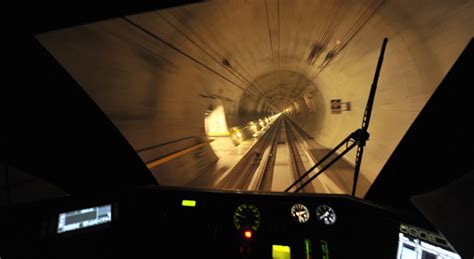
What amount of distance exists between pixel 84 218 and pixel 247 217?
7.37 ft

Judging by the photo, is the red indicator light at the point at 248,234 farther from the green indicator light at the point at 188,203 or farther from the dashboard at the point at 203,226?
the green indicator light at the point at 188,203

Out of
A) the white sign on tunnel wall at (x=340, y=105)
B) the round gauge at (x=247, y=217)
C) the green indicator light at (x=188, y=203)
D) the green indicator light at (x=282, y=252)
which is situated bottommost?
the green indicator light at (x=282, y=252)

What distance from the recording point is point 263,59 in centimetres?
708

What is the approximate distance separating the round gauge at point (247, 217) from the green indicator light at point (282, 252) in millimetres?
387

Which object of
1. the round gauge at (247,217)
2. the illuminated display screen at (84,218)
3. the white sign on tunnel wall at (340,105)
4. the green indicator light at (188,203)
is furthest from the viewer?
the white sign on tunnel wall at (340,105)

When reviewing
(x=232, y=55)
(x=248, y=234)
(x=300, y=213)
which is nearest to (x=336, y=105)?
(x=232, y=55)

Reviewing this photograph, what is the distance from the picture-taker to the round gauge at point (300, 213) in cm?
244

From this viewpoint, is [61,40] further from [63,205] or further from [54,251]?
[54,251]

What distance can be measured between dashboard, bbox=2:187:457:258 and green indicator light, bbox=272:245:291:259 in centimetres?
1

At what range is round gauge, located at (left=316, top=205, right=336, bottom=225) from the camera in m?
2.38

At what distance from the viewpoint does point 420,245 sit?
5.71 ft

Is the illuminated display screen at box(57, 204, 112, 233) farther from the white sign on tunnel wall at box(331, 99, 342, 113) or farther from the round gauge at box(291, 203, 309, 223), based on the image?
the white sign on tunnel wall at box(331, 99, 342, 113)

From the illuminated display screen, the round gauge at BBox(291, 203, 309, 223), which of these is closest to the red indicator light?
the round gauge at BBox(291, 203, 309, 223)

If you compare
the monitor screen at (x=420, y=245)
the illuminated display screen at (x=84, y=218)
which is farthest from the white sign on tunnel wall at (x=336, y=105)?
the illuminated display screen at (x=84, y=218)
